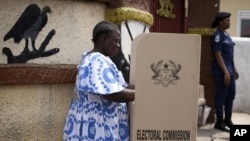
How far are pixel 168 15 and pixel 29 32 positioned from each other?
148 inches

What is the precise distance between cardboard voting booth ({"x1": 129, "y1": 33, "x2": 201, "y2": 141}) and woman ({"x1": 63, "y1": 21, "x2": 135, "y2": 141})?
0.36 feet

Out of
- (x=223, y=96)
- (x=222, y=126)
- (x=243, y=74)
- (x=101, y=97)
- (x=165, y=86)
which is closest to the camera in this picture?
(x=165, y=86)

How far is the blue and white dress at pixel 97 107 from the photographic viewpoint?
9.25ft

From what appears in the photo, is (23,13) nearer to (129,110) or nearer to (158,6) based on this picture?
(129,110)

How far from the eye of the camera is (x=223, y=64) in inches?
231

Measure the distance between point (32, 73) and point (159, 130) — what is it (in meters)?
1.23

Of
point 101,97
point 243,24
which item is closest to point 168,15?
point 101,97

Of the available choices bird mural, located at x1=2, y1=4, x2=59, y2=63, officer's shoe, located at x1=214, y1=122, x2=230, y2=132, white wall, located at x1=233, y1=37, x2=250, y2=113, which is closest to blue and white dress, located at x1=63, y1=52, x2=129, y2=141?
bird mural, located at x1=2, y1=4, x2=59, y2=63

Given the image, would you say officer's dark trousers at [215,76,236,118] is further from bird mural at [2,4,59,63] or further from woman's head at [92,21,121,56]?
woman's head at [92,21,121,56]

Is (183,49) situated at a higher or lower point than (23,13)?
lower

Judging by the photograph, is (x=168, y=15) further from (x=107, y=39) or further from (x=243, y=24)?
(x=243, y=24)

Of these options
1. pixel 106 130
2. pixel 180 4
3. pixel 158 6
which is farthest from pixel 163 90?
pixel 180 4

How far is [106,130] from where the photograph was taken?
116 inches

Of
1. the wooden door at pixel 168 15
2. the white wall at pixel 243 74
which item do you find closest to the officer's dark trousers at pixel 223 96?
the wooden door at pixel 168 15
